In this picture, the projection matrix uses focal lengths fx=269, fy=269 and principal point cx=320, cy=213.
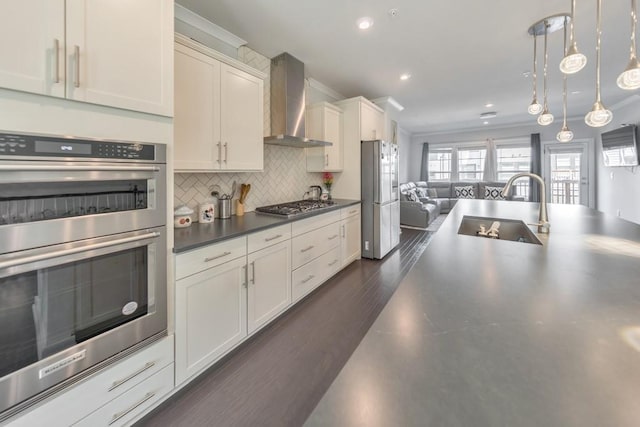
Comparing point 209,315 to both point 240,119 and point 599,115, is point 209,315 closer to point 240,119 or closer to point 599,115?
point 240,119

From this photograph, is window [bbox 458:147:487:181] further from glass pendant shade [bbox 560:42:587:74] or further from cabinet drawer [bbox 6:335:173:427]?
cabinet drawer [bbox 6:335:173:427]

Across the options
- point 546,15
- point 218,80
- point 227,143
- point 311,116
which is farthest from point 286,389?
point 546,15

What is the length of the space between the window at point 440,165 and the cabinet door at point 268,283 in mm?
7807

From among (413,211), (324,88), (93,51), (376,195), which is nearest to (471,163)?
(413,211)

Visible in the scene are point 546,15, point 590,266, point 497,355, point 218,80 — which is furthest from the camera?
point 546,15

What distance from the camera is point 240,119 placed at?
233cm

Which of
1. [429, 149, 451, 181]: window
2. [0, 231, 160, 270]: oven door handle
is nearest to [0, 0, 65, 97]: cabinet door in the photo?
[0, 231, 160, 270]: oven door handle

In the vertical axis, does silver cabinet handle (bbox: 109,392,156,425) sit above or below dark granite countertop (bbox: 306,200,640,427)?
below

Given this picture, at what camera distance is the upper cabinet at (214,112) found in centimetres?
192

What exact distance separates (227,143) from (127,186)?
1.02 m

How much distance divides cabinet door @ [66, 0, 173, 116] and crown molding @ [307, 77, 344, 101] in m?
2.56

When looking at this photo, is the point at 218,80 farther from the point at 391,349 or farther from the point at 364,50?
the point at 391,349

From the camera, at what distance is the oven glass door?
1.03 metres

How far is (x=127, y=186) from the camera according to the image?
133 centimetres
